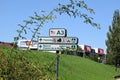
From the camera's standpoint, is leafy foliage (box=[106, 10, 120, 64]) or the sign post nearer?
the sign post

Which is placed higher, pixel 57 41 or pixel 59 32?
pixel 59 32

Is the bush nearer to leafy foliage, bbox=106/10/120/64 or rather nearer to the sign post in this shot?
the sign post

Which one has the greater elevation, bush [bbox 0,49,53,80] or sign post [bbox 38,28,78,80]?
sign post [bbox 38,28,78,80]

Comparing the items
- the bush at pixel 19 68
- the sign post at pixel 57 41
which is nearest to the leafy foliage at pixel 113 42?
the sign post at pixel 57 41

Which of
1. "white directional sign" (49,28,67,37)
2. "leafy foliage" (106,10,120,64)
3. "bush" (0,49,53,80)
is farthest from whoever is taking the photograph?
"leafy foliage" (106,10,120,64)

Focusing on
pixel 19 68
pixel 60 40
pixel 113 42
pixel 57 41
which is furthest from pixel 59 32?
pixel 113 42

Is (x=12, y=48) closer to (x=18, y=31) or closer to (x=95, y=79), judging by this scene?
(x=18, y=31)

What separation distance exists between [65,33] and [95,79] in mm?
25367

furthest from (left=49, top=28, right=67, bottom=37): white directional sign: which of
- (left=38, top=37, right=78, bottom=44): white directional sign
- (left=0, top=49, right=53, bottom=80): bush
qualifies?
(left=0, top=49, right=53, bottom=80): bush

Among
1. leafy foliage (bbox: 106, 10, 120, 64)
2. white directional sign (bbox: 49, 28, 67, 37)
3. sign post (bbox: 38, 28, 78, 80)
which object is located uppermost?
leafy foliage (bbox: 106, 10, 120, 64)

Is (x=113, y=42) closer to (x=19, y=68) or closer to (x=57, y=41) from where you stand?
(x=57, y=41)

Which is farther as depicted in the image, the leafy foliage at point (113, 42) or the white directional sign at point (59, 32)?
the leafy foliage at point (113, 42)

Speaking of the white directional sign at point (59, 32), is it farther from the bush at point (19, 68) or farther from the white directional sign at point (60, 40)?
the bush at point (19, 68)

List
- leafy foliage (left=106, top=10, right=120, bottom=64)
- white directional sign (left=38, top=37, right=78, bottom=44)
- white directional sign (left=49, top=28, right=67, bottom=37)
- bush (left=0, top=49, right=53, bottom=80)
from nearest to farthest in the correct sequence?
bush (left=0, top=49, right=53, bottom=80) < white directional sign (left=49, top=28, right=67, bottom=37) < white directional sign (left=38, top=37, right=78, bottom=44) < leafy foliage (left=106, top=10, right=120, bottom=64)
